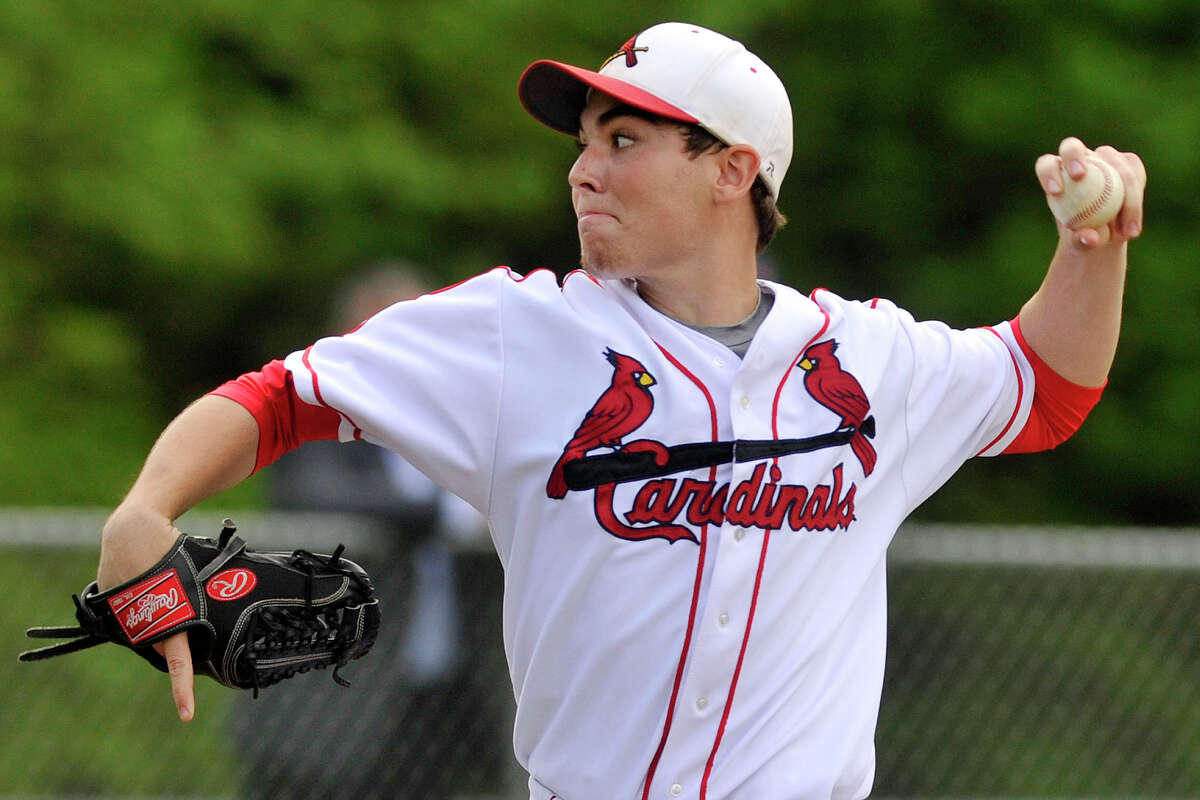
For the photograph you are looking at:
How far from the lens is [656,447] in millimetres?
2545

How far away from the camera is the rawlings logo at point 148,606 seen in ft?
7.61

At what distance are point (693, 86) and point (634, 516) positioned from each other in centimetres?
77

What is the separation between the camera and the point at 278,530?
5.12 metres

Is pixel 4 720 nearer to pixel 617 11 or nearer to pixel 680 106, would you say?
pixel 680 106

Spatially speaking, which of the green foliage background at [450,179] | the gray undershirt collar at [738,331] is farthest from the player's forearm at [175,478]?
the green foliage background at [450,179]

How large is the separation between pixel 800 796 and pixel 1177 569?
3.57 metres

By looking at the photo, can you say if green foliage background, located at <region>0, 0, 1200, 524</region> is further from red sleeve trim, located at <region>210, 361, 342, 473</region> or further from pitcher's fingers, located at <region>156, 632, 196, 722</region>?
pitcher's fingers, located at <region>156, 632, 196, 722</region>

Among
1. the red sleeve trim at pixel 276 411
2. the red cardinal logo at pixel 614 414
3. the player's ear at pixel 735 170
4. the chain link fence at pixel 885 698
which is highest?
the player's ear at pixel 735 170

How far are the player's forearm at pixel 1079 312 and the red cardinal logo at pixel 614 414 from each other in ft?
2.72

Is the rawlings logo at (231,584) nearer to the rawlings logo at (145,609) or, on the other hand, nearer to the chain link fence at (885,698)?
the rawlings logo at (145,609)

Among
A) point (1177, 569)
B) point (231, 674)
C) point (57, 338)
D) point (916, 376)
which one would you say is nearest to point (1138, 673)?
point (1177, 569)

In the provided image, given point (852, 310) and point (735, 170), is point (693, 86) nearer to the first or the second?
point (735, 170)

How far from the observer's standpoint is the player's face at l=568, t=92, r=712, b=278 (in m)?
2.68

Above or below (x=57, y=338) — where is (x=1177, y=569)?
above
